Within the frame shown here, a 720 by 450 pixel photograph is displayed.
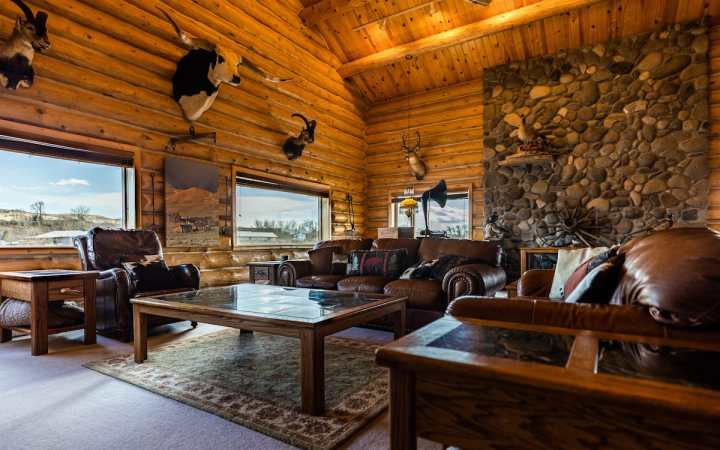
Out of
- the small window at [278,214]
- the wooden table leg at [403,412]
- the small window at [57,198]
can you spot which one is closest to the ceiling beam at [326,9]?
the small window at [278,214]

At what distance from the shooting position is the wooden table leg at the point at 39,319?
120 inches

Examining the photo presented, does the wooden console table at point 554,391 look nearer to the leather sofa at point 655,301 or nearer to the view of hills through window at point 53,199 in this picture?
the leather sofa at point 655,301

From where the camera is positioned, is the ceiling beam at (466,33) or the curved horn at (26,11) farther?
the ceiling beam at (466,33)

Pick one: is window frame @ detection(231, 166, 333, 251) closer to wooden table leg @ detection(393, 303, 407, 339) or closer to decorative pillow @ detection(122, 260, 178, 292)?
decorative pillow @ detection(122, 260, 178, 292)

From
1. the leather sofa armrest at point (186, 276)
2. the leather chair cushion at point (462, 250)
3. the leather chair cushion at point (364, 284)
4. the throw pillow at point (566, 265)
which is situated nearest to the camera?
the throw pillow at point (566, 265)

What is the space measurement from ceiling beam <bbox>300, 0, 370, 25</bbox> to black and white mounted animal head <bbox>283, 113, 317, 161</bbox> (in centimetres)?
168

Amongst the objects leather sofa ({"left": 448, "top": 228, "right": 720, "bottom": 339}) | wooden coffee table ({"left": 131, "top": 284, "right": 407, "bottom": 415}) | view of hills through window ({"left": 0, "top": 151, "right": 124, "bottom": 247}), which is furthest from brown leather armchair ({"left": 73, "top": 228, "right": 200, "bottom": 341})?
leather sofa ({"left": 448, "top": 228, "right": 720, "bottom": 339})

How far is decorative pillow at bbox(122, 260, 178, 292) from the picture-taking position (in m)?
3.52

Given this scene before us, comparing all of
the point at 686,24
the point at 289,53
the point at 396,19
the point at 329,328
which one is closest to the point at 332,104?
the point at 289,53

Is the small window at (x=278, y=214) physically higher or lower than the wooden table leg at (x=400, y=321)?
higher

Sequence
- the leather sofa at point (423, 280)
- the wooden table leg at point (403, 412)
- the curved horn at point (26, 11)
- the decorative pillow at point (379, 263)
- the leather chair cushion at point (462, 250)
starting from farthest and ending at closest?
the decorative pillow at point (379, 263)
the leather chair cushion at point (462, 250)
the leather sofa at point (423, 280)
the curved horn at point (26, 11)
the wooden table leg at point (403, 412)

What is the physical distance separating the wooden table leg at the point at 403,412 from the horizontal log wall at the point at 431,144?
6330mm

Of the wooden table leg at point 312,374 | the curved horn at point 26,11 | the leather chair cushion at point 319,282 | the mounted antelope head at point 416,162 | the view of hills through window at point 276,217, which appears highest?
the curved horn at point 26,11

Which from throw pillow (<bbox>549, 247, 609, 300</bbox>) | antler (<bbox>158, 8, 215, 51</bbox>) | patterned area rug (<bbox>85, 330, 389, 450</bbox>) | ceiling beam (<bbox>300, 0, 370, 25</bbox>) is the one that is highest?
ceiling beam (<bbox>300, 0, 370, 25</bbox>)
